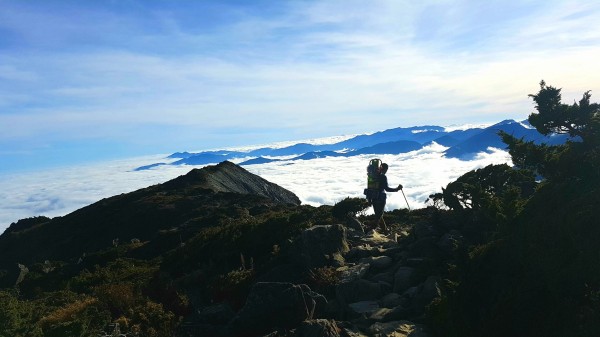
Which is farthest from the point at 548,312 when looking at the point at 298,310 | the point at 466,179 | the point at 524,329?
the point at 466,179

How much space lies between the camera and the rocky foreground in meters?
8.62

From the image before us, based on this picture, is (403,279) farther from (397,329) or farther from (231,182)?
(231,182)

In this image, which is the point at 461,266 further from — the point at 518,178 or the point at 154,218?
the point at 154,218

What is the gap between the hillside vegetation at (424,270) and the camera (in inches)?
258

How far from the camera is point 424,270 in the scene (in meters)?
10.4

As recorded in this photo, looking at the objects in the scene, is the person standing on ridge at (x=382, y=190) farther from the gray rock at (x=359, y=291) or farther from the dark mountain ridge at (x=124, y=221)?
the dark mountain ridge at (x=124, y=221)

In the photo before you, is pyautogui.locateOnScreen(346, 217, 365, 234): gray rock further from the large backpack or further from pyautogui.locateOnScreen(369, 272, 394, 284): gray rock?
pyautogui.locateOnScreen(369, 272, 394, 284): gray rock

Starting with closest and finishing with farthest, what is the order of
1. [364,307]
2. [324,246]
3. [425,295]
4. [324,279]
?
[425,295]
[364,307]
[324,279]
[324,246]

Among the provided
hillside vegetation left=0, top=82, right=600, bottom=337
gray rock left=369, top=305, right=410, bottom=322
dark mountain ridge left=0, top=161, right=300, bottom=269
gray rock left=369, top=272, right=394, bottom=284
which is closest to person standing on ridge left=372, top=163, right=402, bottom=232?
hillside vegetation left=0, top=82, right=600, bottom=337

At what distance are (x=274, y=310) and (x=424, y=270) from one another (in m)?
3.76

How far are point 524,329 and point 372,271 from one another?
17.2ft

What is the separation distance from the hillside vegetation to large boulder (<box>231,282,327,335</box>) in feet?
0.13

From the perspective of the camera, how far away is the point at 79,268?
22.8 m

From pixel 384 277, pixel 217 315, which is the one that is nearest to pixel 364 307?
pixel 384 277
